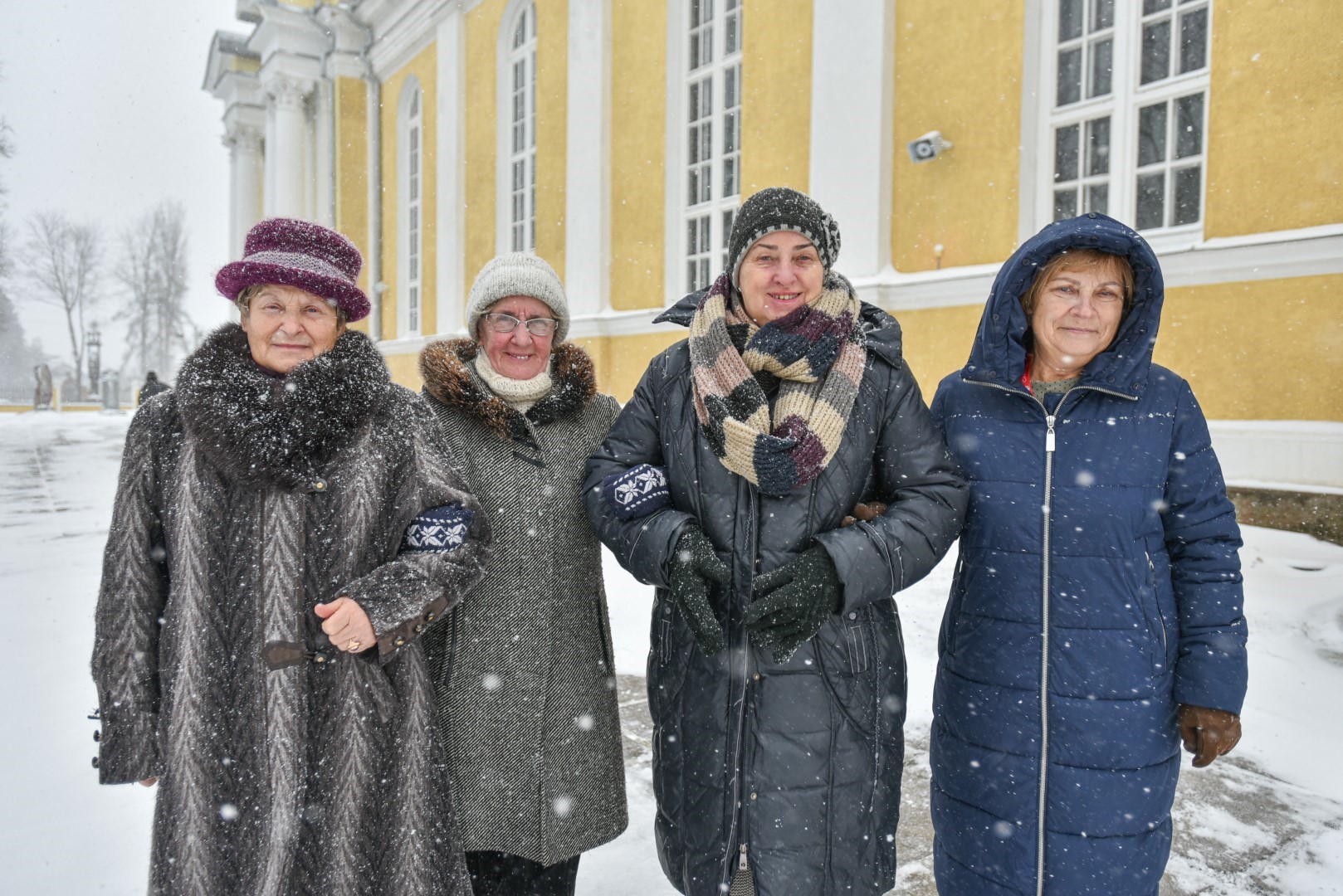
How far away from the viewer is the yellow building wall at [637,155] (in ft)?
36.4

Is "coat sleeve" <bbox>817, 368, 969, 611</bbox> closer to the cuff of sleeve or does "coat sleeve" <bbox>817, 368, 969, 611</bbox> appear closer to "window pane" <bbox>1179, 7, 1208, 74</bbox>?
the cuff of sleeve

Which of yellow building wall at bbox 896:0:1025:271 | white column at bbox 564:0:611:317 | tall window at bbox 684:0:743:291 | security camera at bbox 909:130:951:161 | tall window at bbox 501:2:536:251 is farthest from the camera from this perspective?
tall window at bbox 501:2:536:251

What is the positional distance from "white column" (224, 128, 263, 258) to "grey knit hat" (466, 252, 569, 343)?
96.4 feet

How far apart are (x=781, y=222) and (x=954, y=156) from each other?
5908 millimetres

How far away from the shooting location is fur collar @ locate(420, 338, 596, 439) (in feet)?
7.11

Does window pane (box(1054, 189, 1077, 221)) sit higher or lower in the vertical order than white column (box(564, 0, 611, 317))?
lower

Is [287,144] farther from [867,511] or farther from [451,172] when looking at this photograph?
[867,511]

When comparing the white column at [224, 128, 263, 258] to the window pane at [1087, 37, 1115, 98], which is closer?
the window pane at [1087, 37, 1115, 98]

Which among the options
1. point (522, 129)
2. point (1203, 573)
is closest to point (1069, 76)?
point (1203, 573)

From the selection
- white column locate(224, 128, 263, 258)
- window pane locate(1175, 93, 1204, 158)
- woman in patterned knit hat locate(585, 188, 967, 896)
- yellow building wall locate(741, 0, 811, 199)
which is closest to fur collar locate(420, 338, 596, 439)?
woman in patterned knit hat locate(585, 188, 967, 896)

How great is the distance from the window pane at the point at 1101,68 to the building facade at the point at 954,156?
0.02 meters

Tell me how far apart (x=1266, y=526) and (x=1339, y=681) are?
176 centimetres

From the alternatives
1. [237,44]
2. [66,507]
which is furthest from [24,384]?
[66,507]

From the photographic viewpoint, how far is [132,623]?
5.75ft
